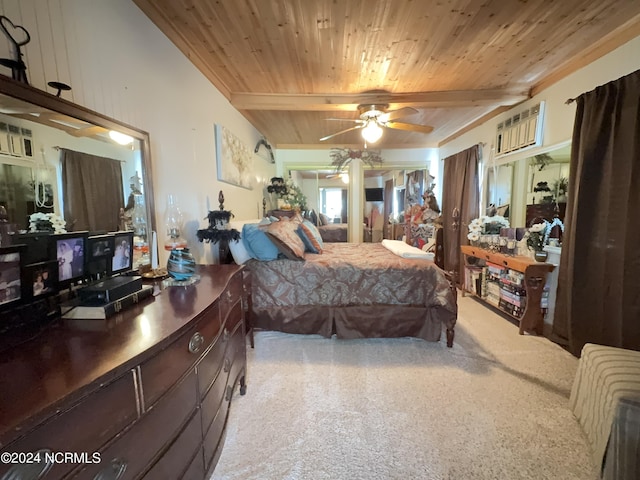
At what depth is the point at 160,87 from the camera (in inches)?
75.4

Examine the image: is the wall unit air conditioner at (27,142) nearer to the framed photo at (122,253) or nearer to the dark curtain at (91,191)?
the dark curtain at (91,191)

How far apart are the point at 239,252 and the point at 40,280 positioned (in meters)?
1.67

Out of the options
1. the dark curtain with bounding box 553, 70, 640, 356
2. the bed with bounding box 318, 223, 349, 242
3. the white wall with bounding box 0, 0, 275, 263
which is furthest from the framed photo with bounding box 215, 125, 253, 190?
the dark curtain with bounding box 553, 70, 640, 356

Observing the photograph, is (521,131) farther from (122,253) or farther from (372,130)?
(122,253)

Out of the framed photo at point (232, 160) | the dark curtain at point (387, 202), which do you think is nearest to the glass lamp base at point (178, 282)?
the framed photo at point (232, 160)

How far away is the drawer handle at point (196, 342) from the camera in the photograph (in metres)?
1.00

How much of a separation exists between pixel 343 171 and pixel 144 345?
5.73 m

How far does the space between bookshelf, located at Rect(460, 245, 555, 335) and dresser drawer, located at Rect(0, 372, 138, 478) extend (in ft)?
10.5

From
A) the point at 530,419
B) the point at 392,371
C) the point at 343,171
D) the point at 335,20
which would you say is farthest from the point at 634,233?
the point at 343,171

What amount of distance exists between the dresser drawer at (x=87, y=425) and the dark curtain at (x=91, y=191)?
884mm

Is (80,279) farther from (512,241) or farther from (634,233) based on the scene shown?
(512,241)

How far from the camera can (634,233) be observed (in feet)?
6.54

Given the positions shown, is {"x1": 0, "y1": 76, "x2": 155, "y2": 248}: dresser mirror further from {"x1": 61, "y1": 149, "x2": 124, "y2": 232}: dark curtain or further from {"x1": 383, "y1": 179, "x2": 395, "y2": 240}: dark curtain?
{"x1": 383, "y1": 179, "x2": 395, "y2": 240}: dark curtain

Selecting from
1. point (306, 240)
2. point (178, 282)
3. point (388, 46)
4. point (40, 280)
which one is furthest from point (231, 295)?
point (388, 46)
